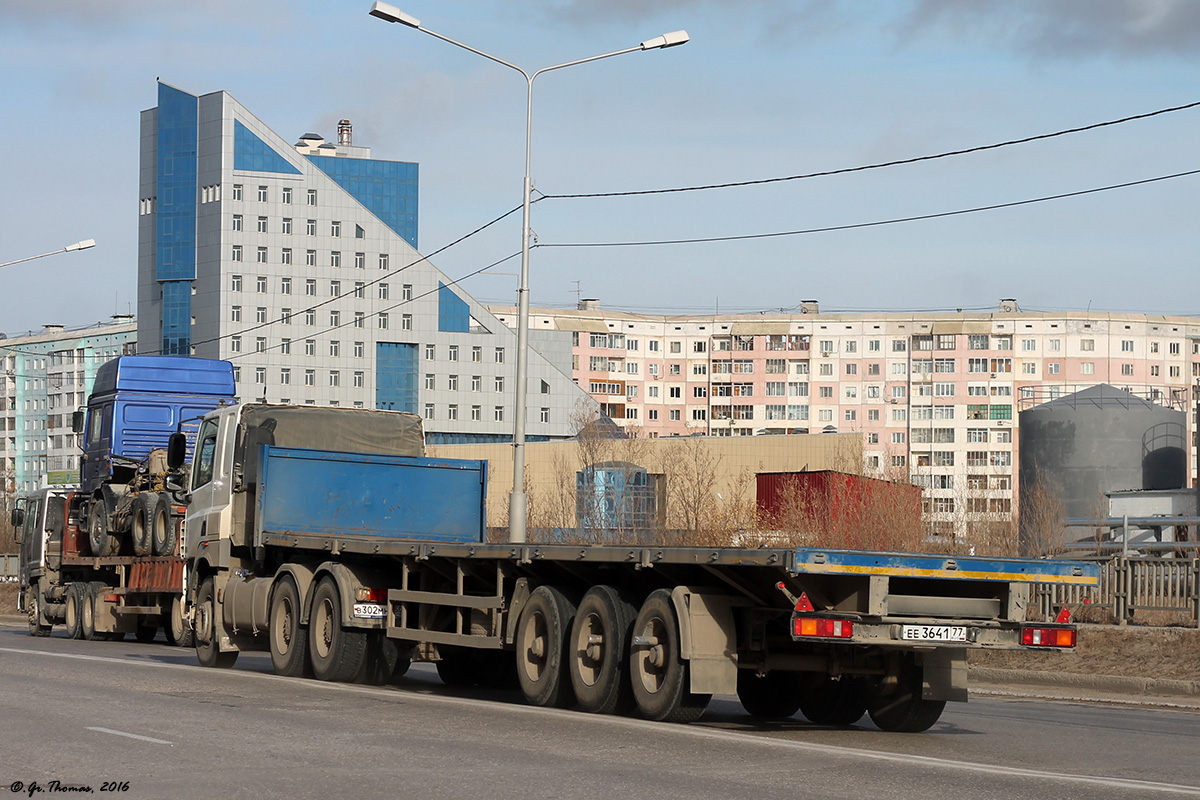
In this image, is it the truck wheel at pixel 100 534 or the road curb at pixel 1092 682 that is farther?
the truck wheel at pixel 100 534

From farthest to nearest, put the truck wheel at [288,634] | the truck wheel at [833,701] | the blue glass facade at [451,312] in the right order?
the blue glass facade at [451,312] → the truck wheel at [288,634] → the truck wheel at [833,701]

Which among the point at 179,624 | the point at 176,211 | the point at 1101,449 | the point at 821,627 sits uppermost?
the point at 176,211

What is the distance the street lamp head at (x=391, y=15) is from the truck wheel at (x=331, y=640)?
1097cm

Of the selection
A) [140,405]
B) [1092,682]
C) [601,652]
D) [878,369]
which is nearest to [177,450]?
[140,405]

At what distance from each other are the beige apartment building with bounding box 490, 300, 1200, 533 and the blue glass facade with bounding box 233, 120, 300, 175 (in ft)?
98.6

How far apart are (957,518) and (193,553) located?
23.0 m

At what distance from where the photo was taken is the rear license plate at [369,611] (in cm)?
1591

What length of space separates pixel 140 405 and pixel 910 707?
16.7 m

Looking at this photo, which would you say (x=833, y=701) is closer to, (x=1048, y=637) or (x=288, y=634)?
(x=1048, y=637)

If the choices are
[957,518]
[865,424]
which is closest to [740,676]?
[957,518]

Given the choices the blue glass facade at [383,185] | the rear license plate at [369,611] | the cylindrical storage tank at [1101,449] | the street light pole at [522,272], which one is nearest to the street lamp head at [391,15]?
the street light pole at [522,272]

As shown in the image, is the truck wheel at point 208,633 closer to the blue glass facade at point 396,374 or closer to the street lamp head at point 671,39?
the street lamp head at point 671,39

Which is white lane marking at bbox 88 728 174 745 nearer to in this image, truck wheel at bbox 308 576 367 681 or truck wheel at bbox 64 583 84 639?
truck wheel at bbox 308 576 367 681

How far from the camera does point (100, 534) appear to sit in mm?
25641
